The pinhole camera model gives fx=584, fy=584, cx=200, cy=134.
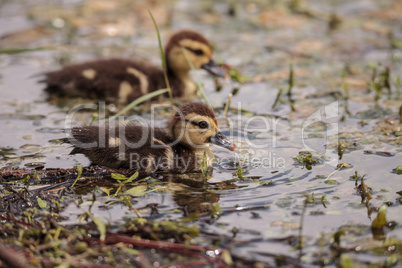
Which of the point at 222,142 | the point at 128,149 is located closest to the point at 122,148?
the point at 128,149

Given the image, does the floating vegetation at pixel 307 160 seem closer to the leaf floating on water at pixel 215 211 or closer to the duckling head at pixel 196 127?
the duckling head at pixel 196 127

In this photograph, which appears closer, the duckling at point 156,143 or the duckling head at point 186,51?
the duckling at point 156,143

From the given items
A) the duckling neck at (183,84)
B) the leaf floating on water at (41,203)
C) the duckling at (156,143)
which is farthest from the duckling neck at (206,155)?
the duckling neck at (183,84)

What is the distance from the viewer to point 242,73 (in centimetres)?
589

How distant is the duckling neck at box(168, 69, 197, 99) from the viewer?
5480 mm

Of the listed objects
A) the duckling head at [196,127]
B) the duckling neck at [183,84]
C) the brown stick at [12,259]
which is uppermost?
the duckling neck at [183,84]

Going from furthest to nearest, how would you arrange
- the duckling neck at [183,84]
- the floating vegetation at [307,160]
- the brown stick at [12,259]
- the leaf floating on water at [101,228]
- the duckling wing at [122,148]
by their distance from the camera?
the duckling neck at [183,84] → the floating vegetation at [307,160] → the duckling wing at [122,148] → the leaf floating on water at [101,228] → the brown stick at [12,259]

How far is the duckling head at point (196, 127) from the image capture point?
3936 mm

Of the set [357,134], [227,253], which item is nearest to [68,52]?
[357,134]

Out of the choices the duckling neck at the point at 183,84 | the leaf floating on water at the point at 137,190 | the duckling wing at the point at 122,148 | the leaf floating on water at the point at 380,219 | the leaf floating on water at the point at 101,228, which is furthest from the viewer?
the duckling neck at the point at 183,84

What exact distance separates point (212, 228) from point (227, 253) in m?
0.36

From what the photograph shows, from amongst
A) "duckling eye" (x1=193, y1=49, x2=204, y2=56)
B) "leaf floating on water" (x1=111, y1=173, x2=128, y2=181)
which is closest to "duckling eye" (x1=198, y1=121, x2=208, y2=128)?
"leaf floating on water" (x1=111, y1=173, x2=128, y2=181)

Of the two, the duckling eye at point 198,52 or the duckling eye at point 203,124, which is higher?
the duckling eye at point 198,52

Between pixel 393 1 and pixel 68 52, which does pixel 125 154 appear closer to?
pixel 68 52
